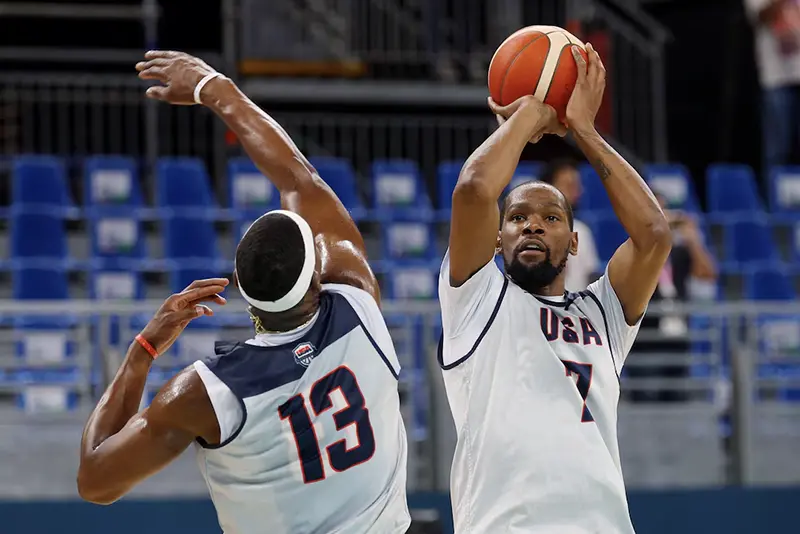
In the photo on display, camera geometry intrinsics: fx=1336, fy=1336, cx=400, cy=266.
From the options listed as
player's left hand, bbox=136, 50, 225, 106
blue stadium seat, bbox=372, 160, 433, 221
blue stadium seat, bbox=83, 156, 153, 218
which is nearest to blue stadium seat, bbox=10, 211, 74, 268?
blue stadium seat, bbox=83, 156, 153, 218

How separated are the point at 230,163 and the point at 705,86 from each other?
6277 mm

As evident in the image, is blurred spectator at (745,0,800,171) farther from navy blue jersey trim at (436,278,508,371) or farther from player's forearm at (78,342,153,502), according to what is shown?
player's forearm at (78,342,153,502)

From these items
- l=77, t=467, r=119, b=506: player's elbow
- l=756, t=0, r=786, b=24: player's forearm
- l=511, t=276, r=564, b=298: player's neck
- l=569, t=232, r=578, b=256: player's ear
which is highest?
l=756, t=0, r=786, b=24: player's forearm

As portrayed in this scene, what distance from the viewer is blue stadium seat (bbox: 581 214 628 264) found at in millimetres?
10164

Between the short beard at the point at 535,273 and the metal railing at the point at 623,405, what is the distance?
3.39 m

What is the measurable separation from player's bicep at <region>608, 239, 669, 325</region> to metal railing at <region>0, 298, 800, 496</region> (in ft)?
11.0

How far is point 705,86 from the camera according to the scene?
15.1 meters

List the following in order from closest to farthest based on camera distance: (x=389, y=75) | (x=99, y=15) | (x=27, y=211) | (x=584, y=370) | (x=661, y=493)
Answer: (x=584, y=370), (x=661, y=493), (x=27, y=211), (x=99, y=15), (x=389, y=75)

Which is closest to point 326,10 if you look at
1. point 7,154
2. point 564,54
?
point 7,154

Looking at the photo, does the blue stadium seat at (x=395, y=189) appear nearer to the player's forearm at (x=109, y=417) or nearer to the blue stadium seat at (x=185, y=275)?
the blue stadium seat at (x=185, y=275)

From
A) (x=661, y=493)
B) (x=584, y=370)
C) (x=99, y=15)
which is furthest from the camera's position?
(x=99, y=15)

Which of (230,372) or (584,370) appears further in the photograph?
(584,370)

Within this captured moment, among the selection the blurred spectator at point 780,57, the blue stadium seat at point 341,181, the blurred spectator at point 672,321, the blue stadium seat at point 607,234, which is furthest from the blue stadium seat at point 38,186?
the blurred spectator at point 780,57

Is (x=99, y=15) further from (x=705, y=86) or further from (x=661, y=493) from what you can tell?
(x=661, y=493)
